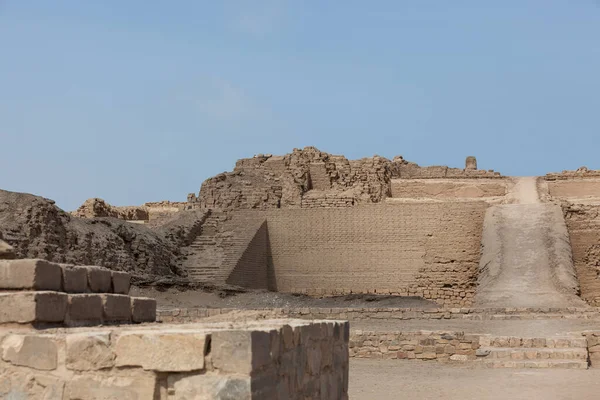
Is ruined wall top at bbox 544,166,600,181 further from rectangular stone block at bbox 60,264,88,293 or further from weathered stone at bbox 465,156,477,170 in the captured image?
rectangular stone block at bbox 60,264,88,293

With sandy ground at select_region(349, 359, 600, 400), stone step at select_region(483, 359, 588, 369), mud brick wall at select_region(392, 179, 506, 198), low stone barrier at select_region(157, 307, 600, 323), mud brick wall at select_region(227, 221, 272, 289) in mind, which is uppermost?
mud brick wall at select_region(392, 179, 506, 198)

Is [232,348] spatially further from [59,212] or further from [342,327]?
[59,212]

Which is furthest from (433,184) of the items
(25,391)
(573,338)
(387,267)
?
(25,391)

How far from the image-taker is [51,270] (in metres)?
5.50

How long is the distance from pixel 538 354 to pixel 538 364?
0.37 m

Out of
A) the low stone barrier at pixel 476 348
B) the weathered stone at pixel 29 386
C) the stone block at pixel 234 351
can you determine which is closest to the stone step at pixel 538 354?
the low stone barrier at pixel 476 348

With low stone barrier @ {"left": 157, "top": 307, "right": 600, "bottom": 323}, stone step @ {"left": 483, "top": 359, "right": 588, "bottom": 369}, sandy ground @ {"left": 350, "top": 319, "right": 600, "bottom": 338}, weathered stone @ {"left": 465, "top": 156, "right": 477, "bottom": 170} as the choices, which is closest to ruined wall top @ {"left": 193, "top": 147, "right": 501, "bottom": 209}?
weathered stone @ {"left": 465, "top": 156, "right": 477, "bottom": 170}

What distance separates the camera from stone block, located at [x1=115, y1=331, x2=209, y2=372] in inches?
160

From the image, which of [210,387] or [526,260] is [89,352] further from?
[526,260]

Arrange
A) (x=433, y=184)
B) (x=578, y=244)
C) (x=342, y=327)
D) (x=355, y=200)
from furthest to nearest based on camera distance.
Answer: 1. (x=433, y=184)
2. (x=355, y=200)
3. (x=578, y=244)
4. (x=342, y=327)

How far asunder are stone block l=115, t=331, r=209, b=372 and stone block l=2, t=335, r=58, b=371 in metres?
0.40

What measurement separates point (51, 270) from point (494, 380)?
666 centimetres

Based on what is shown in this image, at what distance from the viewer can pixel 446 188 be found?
30109 mm

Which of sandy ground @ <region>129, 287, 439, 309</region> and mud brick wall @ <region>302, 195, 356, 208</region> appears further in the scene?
mud brick wall @ <region>302, 195, 356, 208</region>
